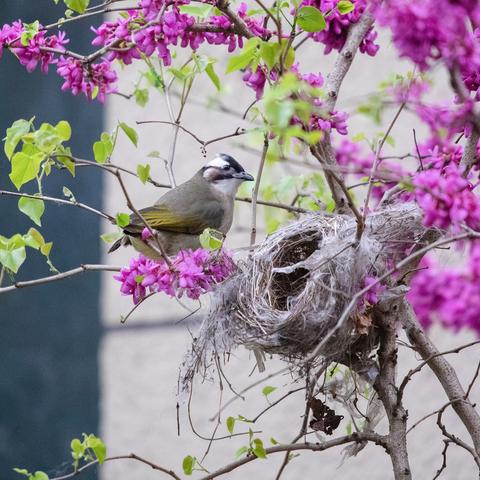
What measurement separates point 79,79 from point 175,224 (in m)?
0.73

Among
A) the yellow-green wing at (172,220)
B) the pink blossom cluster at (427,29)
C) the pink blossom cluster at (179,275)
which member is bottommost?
the pink blossom cluster at (427,29)

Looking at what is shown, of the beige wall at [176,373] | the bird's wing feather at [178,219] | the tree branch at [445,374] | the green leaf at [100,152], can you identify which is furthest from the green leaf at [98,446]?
the beige wall at [176,373]

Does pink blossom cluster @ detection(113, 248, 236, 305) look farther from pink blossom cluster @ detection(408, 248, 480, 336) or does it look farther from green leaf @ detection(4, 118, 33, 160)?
pink blossom cluster @ detection(408, 248, 480, 336)

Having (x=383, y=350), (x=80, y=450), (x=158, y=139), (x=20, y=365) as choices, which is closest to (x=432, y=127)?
(x=383, y=350)

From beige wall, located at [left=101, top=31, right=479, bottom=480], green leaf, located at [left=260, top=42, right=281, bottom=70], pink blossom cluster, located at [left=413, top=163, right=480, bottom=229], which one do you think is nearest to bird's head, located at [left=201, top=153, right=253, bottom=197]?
beige wall, located at [left=101, top=31, right=479, bottom=480]

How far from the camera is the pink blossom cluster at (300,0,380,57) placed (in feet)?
6.63

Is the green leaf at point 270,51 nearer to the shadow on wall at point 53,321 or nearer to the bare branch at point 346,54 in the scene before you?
the bare branch at point 346,54

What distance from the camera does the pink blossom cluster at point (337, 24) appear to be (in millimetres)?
2020

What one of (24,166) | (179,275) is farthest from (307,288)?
(24,166)

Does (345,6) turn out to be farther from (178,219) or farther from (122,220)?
(178,219)

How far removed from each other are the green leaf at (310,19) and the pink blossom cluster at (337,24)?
0.59 ft

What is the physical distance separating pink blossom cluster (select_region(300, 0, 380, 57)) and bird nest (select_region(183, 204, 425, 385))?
38 cm

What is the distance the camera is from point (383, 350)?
1.95m

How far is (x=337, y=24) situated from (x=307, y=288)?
58 cm
